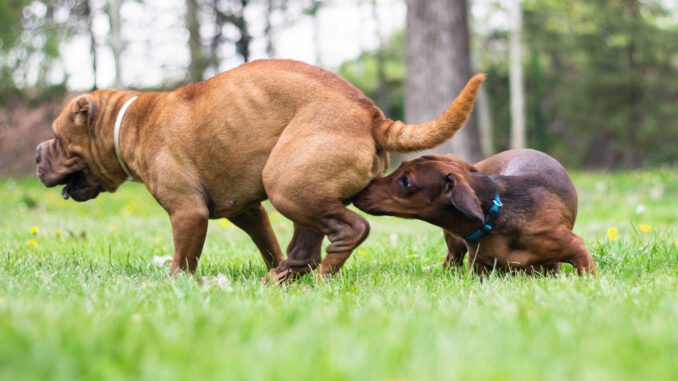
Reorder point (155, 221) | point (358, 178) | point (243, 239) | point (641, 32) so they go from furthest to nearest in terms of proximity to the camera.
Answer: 1. point (641, 32)
2. point (155, 221)
3. point (243, 239)
4. point (358, 178)

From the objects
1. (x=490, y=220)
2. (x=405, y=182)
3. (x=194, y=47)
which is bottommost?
(x=490, y=220)

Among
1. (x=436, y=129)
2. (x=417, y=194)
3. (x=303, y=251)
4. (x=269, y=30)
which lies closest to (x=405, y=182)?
(x=417, y=194)

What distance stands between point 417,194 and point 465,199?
0.39m

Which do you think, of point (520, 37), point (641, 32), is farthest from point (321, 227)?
point (520, 37)

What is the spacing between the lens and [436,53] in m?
10.0

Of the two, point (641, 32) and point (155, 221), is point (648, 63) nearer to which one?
point (641, 32)

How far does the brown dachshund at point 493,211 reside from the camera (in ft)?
13.3

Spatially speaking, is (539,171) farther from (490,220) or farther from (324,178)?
(324,178)

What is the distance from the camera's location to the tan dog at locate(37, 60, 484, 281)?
12.6 feet

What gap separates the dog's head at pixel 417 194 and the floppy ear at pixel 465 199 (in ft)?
0.24

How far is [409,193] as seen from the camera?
4.14 m

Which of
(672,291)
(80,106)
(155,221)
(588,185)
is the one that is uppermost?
(80,106)

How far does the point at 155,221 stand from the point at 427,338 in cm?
648

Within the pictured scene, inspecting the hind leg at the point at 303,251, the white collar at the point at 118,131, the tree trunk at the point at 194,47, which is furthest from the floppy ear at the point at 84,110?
the tree trunk at the point at 194,47
